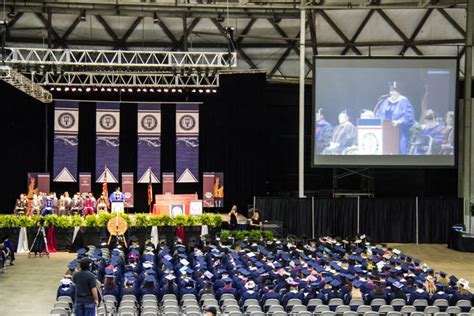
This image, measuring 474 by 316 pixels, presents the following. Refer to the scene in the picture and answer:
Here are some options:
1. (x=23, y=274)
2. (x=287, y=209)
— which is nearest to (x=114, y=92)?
(x=287, y=209)

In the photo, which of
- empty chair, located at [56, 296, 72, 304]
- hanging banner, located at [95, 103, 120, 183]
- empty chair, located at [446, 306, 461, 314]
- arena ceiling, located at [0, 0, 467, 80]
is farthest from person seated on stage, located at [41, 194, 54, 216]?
empty chair, located at [446, 306, 461, 314]

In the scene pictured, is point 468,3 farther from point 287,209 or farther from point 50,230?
point 50,230

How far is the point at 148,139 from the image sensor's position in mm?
35188

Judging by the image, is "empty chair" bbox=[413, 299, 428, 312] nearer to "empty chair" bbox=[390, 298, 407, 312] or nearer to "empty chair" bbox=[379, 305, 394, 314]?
"empty chair" bbox=[390, 298, 407, 312]

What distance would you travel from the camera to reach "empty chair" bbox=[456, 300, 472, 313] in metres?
15.6

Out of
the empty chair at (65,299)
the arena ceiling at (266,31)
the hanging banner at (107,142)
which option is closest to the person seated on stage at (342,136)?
the arena ceiling at (266,31)

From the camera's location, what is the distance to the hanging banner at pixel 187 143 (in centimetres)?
3512

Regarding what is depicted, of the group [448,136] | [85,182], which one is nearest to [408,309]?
[448,136]

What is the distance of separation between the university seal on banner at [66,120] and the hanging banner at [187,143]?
184 inches

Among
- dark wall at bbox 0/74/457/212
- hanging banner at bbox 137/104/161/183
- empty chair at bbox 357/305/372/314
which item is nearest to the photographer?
empty chair at bbox 357/305/372/314

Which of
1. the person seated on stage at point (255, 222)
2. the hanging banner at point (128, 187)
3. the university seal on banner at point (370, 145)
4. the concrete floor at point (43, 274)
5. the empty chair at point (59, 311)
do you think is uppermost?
the university seal on banner at point (370, 145)

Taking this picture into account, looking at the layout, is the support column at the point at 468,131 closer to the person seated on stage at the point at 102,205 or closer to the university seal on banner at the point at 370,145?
the university seal on banner at the point at 370,145

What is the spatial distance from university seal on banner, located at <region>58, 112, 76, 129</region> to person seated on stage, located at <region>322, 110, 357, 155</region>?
11.7 m

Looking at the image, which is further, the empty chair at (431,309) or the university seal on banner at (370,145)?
the university seal on banner at (370,145)
